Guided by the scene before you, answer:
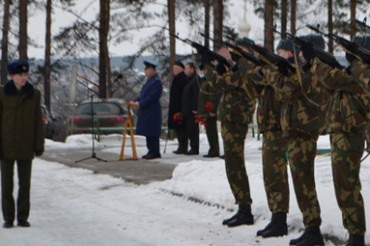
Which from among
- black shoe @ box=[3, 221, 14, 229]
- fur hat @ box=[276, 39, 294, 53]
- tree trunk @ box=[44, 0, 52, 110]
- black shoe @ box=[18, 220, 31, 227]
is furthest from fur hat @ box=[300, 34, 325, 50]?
tree trunk @ box=[44, 0, 52, 110]

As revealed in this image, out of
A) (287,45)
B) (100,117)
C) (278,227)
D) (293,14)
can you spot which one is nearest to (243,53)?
(287,45)

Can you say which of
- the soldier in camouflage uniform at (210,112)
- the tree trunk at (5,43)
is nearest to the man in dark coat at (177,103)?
the soldier in camouflage uniform at (210,112)

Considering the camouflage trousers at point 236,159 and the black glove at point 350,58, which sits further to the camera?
the camouflage trousers at point 236,159

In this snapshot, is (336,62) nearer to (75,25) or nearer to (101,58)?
(101,58)

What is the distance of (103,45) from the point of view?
97.8 feet

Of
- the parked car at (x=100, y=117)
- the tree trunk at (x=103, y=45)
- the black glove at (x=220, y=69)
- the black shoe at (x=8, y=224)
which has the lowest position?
the black shoe at (x=8, y=224)

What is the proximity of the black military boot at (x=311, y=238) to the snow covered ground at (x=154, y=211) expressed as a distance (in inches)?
7.4

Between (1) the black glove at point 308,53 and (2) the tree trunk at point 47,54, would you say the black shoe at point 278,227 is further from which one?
(2) the tree trunk at point 47,54

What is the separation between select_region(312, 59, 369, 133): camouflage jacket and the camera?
5.08 meters

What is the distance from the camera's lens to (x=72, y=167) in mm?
13031

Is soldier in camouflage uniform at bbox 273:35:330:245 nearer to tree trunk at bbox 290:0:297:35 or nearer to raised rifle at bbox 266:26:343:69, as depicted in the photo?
raised rifle at bbox 266:26:343:69

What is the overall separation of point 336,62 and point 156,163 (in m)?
7.91

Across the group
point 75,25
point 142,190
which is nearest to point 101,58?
point 75,25

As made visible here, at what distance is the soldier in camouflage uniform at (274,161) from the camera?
608cm
